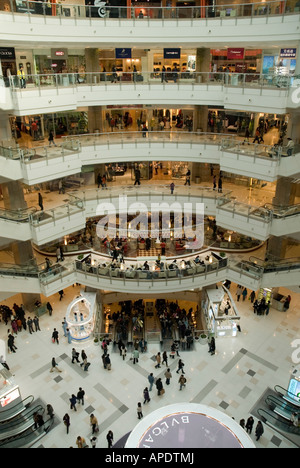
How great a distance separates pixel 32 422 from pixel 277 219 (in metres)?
13.8

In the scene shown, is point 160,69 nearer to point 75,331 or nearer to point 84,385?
point 75,331

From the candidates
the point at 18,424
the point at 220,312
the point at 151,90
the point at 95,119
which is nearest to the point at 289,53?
the point at 151,90

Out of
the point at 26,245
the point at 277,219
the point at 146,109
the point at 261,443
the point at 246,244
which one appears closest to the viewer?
the point at 261,443

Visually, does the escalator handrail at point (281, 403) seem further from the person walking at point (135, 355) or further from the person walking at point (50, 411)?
the person walking at point (50, 411)

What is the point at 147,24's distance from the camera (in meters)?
19.2

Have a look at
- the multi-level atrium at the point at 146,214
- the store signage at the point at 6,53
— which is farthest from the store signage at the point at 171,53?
the store signage at the point at 6,53

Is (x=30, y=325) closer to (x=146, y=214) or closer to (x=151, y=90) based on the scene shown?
(x=146, y=214)

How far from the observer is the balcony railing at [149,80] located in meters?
16.9

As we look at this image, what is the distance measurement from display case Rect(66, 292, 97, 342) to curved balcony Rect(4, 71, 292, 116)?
987 centimetres

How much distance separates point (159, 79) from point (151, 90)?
78cm

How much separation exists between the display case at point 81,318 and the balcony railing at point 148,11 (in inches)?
542

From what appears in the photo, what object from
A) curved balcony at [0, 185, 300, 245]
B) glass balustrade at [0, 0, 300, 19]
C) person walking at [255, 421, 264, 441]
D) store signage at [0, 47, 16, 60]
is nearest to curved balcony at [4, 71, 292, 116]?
glass balustrade at [0, 0, 300, 19]

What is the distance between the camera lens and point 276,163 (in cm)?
1747

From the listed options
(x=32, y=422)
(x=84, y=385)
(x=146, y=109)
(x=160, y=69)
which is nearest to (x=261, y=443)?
(x=84, y=385)
